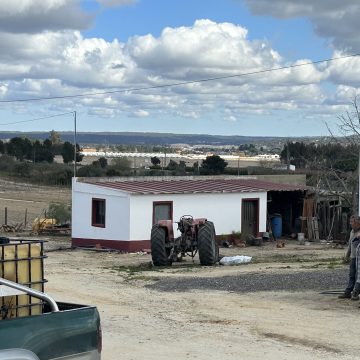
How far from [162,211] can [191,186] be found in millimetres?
3337

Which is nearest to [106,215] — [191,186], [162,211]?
[162,211]

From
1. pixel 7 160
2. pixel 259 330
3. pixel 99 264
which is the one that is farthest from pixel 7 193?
pixel 259 330

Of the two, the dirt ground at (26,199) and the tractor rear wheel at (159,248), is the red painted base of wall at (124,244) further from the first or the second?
the dirt ground at (26,199)

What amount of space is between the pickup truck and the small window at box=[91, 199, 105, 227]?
24698 millimetres

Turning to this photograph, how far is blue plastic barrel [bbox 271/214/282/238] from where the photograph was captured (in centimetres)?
3562

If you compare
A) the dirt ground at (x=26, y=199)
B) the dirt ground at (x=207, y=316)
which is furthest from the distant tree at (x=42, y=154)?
the dirt ground at (x=207, y=316)

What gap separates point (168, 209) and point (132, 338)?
20222 millimetres

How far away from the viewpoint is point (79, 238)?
31.3 m

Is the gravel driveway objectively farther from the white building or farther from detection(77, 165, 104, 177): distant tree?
detection(77, 165, 104, 177): distant tree

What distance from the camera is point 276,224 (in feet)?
117

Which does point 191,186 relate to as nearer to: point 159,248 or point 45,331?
point 159,248

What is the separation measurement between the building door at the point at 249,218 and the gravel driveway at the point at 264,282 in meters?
14.8

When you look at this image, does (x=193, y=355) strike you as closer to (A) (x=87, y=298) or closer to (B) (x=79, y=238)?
(A) (x=87, y=298)

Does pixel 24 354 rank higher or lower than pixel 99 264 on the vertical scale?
higher
